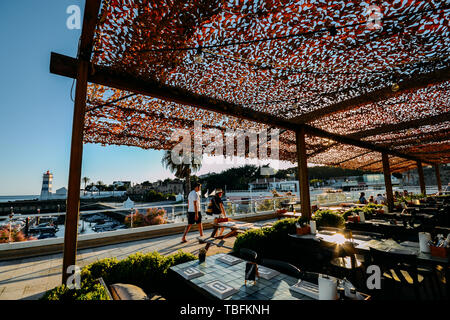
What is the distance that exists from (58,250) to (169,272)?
4.15m

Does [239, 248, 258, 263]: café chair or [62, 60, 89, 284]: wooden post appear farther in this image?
[239, 248, 258, 263]: café chair

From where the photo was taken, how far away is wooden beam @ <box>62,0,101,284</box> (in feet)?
7.29

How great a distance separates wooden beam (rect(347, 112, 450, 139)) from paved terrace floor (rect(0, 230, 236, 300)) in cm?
533

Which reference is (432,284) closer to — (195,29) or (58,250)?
(195,29)

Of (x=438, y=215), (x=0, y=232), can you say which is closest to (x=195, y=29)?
(x=0, y=232)

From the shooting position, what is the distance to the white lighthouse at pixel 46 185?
232 feet

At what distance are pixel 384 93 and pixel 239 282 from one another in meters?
4.05

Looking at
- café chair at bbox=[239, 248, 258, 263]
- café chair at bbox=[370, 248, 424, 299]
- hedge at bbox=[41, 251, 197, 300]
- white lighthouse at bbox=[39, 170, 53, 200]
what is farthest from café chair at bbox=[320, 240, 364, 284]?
white lighthouse at bbox=[39, 170, 53, 200]

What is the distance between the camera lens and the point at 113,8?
186cm

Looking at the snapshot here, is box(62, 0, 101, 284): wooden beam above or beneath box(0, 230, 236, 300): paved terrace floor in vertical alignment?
above

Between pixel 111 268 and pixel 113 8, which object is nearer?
pixel 113 8

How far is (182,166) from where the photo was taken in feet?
57.2

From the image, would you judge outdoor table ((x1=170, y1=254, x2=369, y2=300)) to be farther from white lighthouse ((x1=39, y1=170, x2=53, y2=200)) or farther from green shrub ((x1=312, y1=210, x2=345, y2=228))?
white lighthouse ((x1=39, y1=170, x2=53, y2=200))

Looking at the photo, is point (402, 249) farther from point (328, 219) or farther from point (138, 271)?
point (138, 271)
